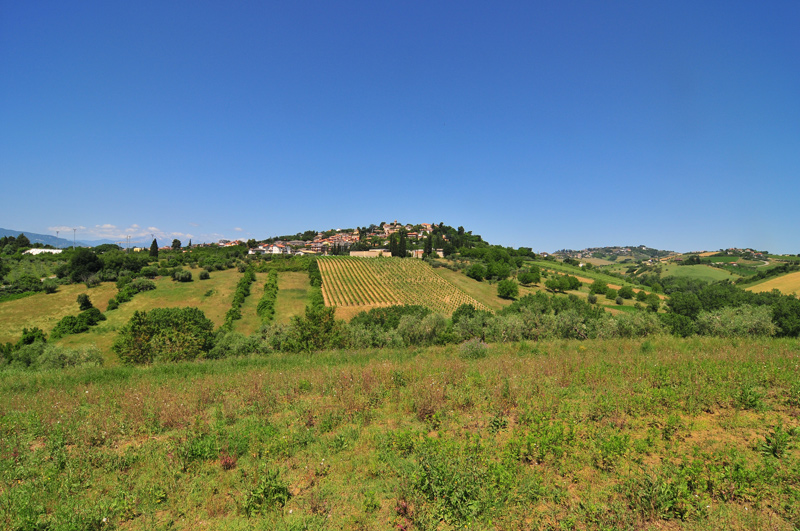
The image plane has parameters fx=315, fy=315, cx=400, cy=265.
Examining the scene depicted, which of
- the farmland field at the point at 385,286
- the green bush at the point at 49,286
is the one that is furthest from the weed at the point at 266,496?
the green bush at the point at 49,286

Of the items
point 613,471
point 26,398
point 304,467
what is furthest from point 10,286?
point 613,471

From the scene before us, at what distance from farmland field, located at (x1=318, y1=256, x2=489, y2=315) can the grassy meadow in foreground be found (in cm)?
4984

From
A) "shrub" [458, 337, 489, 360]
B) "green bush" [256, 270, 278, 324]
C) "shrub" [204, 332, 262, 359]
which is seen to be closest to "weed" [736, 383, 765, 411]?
"shrub" [458, 337, 489, 360]

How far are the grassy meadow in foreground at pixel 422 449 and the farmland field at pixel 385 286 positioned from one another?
1962 inches

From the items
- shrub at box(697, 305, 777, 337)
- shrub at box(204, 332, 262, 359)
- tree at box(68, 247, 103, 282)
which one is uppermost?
tree at box(68, 247, 103, 282)

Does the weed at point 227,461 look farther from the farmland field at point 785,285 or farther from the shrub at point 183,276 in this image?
the farmland field at point 785,285

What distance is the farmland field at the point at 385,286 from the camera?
2522 inches

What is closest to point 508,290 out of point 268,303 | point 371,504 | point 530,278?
point 530,278

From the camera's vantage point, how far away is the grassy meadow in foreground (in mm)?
3990

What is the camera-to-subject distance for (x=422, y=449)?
5.18 meters

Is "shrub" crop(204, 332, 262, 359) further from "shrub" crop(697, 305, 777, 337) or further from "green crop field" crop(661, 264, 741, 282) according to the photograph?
"green crop field" crop(661, 264, 741, 282)

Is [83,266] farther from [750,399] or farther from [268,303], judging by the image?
[750,399]

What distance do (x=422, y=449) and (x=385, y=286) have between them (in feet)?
234

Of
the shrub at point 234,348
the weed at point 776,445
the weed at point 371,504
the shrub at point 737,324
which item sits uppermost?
the weed at point 776,445
